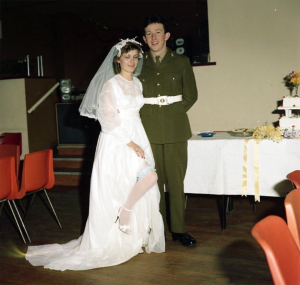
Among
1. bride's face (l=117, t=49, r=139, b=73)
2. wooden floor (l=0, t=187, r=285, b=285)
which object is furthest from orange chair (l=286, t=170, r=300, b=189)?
bride's face (l=117, t=49, r=139, b=73)

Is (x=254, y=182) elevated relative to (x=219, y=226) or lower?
elevated

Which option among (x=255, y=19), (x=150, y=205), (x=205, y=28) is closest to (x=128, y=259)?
(x=150, y=205)

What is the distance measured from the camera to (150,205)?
3.27 m

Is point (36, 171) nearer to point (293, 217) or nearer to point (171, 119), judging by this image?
point (171, 119)

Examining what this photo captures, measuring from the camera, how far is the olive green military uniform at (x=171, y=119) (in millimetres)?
3379

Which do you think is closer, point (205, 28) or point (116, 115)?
point (116, 115)

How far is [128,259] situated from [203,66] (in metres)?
3.38

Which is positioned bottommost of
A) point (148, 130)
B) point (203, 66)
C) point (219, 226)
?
point (219, 226)

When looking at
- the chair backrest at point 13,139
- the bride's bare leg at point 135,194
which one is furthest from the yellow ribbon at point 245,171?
the chair backrest at point 13,139

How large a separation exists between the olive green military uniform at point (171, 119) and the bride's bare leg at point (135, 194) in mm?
338

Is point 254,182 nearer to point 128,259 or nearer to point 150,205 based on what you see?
point 150,205

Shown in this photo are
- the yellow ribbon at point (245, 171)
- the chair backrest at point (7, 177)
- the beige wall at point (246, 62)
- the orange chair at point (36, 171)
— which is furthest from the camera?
the beige wall at point (246, 62)

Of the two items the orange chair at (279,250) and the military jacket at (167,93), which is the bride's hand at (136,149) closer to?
the military jacket at (167,93)

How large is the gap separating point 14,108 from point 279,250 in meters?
7.21
